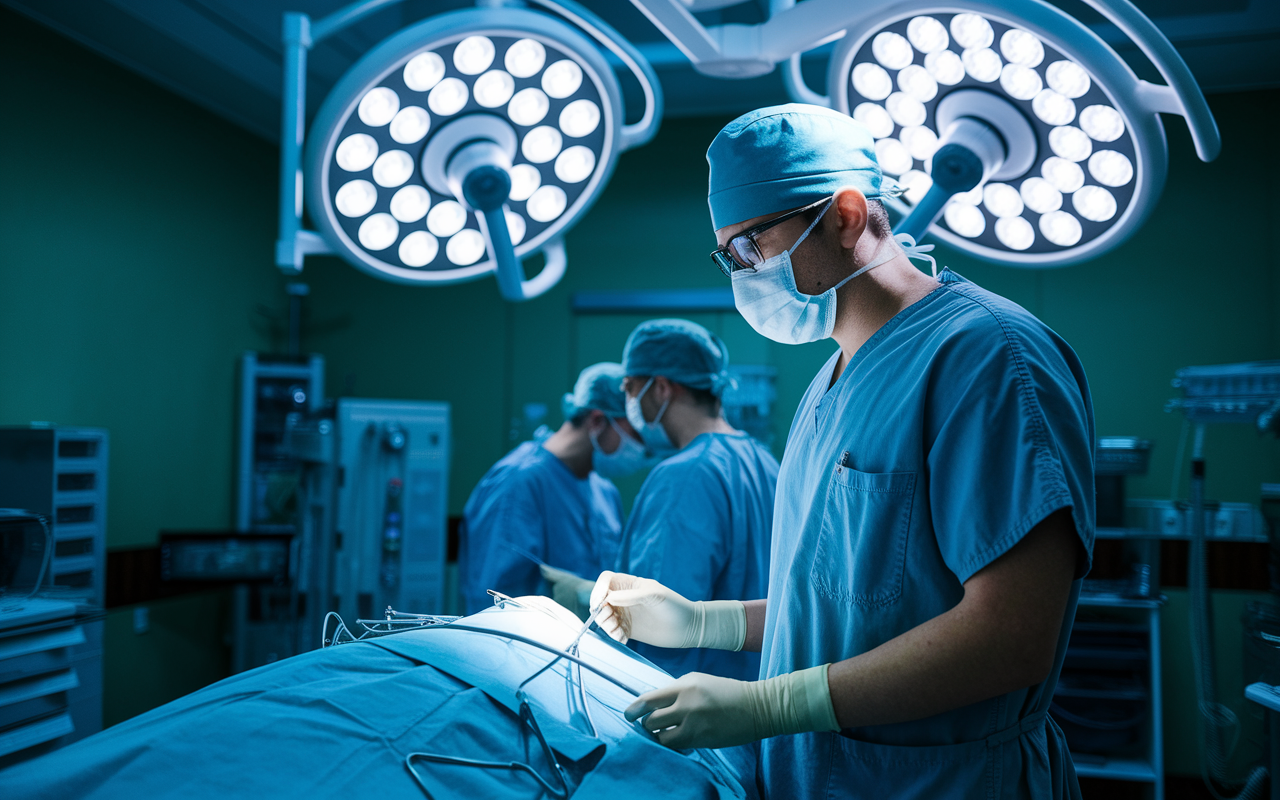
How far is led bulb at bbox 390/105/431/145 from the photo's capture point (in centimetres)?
137

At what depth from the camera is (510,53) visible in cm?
134

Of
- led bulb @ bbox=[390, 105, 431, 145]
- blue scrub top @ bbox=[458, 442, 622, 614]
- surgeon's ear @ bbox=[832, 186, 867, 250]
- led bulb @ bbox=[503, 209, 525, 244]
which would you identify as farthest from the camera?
blue scrub top @ bbox=[458, 442, 622, 614]

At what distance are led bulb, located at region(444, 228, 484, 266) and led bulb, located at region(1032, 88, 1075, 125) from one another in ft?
3.15

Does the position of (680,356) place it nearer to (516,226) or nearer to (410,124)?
(516,226)

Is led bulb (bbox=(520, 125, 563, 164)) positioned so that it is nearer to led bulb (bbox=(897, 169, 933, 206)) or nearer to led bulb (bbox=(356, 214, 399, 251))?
led bulb (bbox=(356, 214, 399, 251))

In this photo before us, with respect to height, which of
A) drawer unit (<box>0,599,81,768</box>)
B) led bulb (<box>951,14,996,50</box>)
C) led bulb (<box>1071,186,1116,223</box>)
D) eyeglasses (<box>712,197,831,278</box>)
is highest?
led bulb (<box>951,14,996,50</box>)

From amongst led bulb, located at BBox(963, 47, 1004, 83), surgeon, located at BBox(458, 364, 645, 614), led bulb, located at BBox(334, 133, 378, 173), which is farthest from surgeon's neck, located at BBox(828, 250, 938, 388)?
surgeon, located at BBox(458, 364, 645, 614)

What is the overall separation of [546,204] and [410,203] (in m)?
0.25

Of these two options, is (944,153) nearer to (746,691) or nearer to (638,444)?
(746,691)

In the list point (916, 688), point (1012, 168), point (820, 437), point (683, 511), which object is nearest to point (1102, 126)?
point (1012, 168)

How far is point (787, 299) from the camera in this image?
1.16 m

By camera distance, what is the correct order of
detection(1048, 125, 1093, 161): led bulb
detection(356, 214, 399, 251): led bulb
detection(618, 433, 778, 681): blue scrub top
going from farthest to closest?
detection(618, 433, 778, 681): blue scrub top → detection(356, 214, 399, 251): led bulb → detection(1048, 125, 1093, 161): led bulb

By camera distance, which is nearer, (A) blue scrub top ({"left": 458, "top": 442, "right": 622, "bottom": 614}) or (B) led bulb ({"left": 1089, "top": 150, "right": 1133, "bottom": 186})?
(B) led bulb ({"left": 1089, "top": 150, "right": 1133, "bottom": 186})

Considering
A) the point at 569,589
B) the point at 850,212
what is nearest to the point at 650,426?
the point at 569,589
